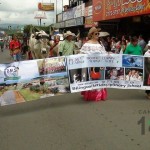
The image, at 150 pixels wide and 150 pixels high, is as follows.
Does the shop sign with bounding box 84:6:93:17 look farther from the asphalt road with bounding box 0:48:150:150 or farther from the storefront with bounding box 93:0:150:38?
the asphalt road with bounding box 0:48:150:150

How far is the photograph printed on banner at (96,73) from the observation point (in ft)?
33.2

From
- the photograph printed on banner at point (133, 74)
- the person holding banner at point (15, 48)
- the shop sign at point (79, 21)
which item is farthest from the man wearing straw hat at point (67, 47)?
the shop sign at point (79, 21)

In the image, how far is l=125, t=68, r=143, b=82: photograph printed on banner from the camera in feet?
33.9

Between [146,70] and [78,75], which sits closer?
[78,75]

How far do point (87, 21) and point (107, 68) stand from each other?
26.7m

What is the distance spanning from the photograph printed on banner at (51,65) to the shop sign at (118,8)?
11.4 meters

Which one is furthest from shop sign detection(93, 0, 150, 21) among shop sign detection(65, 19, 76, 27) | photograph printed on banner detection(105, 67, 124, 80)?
shop sign detection(65, 19, 76, 27)

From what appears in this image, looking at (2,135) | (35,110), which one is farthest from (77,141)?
(35,110)

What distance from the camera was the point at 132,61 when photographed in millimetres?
10336

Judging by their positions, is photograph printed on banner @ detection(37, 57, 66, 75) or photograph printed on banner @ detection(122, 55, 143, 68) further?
photograph printed on banner @ detection(122, 55, 143, 68)

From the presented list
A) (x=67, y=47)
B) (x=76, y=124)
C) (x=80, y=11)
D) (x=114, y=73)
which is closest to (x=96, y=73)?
(x=114, y=73)

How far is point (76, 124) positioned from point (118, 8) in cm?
1801

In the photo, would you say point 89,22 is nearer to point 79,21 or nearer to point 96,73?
point 79,21

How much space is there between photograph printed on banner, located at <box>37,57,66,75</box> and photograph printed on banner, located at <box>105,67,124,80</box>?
1.21m
